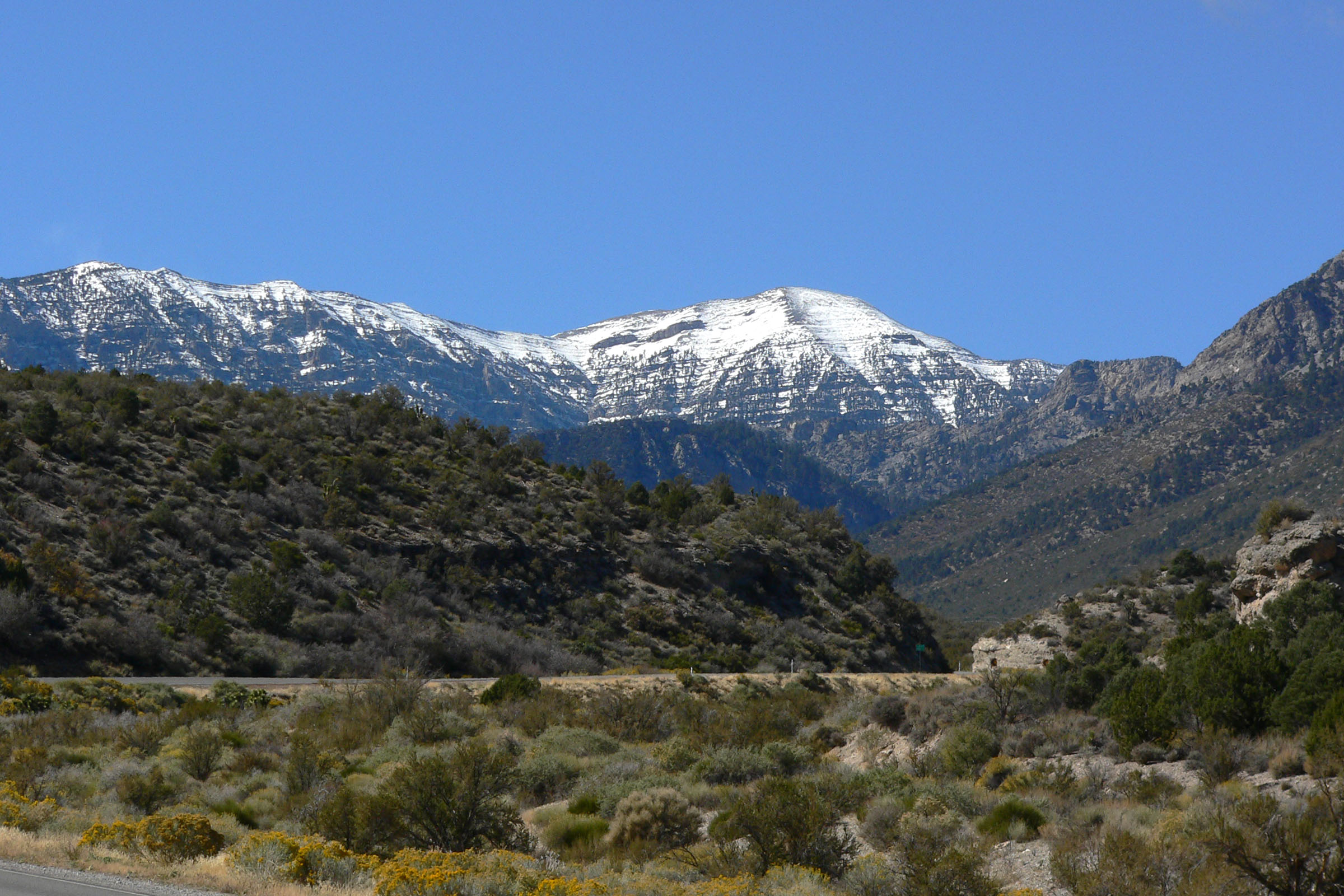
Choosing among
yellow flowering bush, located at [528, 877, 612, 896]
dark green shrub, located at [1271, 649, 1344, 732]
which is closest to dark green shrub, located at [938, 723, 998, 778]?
dark green shrub, located at [1271, 649, 1344, 732]

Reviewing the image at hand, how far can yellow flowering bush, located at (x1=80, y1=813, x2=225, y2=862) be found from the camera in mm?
13461

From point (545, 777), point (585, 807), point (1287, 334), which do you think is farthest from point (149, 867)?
point (1287, 334)

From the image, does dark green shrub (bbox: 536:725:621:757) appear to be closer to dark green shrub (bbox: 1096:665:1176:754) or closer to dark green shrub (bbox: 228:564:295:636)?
dark green shrub (bbox: 1096:665:1176:754)

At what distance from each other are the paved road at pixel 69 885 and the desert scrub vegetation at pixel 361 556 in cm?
2455

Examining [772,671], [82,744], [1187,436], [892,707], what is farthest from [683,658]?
[1187,436]

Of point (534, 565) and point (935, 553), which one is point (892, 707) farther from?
point (935, 553)

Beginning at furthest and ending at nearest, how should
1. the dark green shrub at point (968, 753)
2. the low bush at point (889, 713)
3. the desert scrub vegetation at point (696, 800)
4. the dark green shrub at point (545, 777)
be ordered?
1. the low bush at point (889, 713)
2. the dark green shrub at point (968, 753)
3. the dark green shrub at point (545, 777)
4. the desert scrub vegetation at point (696, 800)

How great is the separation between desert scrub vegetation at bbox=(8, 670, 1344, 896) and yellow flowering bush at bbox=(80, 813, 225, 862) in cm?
4

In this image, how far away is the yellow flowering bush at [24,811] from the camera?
14641 mm

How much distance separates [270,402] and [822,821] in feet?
185

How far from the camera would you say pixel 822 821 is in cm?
1387

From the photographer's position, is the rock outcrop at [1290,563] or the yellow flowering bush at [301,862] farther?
the rock outcrop at [1290,563]

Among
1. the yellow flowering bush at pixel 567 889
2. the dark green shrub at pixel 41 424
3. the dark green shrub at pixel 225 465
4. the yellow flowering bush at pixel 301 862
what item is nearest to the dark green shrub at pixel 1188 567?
the dark green shrub at pixel 225 465

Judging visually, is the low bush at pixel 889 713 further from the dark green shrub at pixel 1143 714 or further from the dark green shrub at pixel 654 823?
the dark green shrub at pixel 654 823
